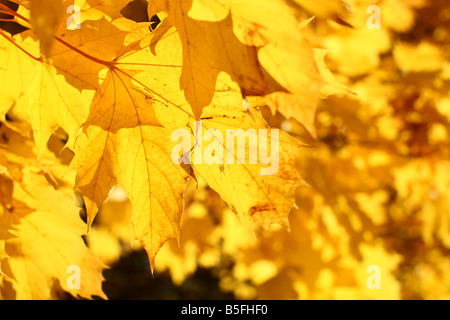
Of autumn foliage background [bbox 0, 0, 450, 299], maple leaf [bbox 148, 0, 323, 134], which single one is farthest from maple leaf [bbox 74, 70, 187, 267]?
maple leaf [bbox 148, 0, 323, 134]

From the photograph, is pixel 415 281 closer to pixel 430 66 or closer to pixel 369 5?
pixel 430 66

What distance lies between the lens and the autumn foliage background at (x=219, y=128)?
488mm

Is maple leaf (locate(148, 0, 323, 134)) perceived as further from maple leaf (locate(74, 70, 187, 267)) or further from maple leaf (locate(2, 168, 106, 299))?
maple leaf (locate(2, 168, 106, 299))

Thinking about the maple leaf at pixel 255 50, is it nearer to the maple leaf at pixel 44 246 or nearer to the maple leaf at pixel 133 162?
the maple leaf at pixel 133 162

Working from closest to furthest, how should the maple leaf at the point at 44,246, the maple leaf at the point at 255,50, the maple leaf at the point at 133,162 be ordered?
the maple leaf at the point at 255,50 → the maple leaf at the point at 133,162 → the maple leaf at the point at 44,246

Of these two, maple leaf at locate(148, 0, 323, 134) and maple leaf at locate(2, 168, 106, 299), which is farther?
maple leaf at locate(2, 168, 106, 299)

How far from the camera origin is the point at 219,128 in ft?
2.06

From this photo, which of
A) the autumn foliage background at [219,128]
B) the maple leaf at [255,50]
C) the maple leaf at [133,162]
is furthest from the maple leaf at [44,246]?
the maple leaf at [255,50]

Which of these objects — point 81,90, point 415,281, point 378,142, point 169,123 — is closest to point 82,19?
point 81,90

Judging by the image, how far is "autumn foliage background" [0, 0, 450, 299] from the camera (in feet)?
1.60

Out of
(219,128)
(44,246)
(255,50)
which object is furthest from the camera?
(44,246)

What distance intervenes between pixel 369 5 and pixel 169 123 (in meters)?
1.07

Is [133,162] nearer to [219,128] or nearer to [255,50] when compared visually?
[219,128]

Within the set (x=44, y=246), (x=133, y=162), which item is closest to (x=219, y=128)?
(x=133, y=162)
